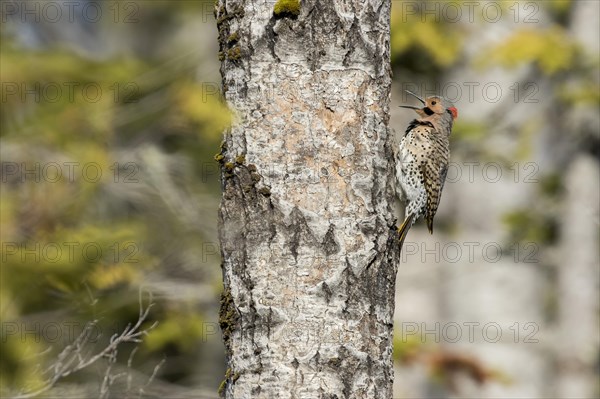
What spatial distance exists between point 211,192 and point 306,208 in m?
6.08

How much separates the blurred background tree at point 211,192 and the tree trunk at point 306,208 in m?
3.03

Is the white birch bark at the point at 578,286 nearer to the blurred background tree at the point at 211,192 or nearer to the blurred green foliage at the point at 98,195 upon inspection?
the blurred background tree at the point at 211,192

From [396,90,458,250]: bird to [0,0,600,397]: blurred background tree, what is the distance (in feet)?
5.82

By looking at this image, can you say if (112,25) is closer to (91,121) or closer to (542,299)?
(91,121)

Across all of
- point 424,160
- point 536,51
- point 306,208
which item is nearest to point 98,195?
point 424,160

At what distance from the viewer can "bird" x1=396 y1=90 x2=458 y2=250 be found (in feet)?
22.1

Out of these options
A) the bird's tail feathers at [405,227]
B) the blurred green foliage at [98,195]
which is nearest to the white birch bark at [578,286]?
the blurred green foliage at [98,195]

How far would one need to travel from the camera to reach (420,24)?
31.4ft

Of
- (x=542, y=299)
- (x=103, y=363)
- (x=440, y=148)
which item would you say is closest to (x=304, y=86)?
(x=440, y=148)

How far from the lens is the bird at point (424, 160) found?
6742 millimetres

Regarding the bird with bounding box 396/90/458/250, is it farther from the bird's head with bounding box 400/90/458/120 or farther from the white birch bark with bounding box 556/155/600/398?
the white birch bark with bounding box 556/155/600/398

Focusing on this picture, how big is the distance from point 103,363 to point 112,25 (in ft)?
23.0

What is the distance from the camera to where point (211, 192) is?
9672 millimetres

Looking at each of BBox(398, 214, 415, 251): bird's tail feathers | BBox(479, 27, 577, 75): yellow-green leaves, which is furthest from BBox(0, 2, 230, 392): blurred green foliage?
BBox(479, 27, 577, 75): yellow-green leaves
